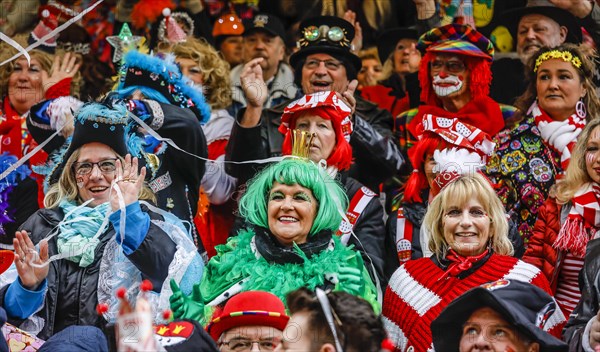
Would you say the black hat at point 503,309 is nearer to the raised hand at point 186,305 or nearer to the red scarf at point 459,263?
the red scarf at point 459,263

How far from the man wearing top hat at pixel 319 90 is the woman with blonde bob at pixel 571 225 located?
1.30 m

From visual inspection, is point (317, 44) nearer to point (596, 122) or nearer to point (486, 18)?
point (486, 18)

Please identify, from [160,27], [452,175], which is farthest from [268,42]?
[452,175]

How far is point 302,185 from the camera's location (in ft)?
20.6

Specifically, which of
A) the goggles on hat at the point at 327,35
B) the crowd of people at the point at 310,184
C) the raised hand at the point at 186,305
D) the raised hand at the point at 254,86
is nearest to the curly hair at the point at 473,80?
the crowd of people at the point at 310,184

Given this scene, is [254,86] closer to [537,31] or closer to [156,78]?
[156,78]

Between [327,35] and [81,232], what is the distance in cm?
263

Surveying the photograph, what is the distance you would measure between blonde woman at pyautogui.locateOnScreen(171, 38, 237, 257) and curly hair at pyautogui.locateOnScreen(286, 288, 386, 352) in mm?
2897

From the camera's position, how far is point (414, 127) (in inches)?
297

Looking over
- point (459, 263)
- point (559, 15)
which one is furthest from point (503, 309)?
point (559, 15)

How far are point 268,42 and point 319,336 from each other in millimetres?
4432

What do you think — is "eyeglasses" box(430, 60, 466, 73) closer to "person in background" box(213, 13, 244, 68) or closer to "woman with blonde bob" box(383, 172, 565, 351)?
"woman with blonde bob" box(383, 172, 565, 351)

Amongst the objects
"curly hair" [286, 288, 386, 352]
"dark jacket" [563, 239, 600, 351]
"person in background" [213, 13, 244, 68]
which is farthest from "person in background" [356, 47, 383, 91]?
"curly hair" [286, 288, 386, 352]

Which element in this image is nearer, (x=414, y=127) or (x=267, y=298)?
(x=267, y=298)
